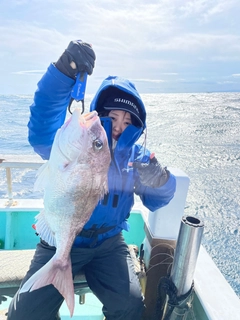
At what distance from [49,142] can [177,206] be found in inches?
50.7

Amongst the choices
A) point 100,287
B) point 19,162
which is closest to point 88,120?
point 100,287

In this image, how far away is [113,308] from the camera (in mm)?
1981

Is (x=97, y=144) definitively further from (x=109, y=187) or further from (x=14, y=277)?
(x=14, y=277)

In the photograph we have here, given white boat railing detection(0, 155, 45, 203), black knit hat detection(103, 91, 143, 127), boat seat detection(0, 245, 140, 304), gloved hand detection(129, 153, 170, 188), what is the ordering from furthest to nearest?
white boat railing detection(0, 155, 45, 203) < black knit hat detection(103, 91, 143, 127) < boat seat detection(0, 245, 140, 304) < gloved hand detection(129, 153, 170, 188)

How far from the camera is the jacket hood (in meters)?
2.34

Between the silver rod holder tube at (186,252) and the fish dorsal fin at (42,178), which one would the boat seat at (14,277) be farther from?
the fish dorsal fin at (42,178)

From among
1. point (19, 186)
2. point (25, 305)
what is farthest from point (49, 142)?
point (19, 186)

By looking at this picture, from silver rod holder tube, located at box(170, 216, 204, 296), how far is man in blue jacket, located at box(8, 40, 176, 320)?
0.31 metres

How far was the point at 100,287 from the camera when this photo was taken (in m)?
2.08

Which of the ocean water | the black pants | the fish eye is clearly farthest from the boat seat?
the ocean water

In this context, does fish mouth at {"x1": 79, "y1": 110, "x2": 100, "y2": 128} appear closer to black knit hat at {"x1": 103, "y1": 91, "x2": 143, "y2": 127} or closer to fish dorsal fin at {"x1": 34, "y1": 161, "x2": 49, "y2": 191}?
fish dorsal fin at {"x1": 34, "y1": 161, "x2": 49, "y2": 191}

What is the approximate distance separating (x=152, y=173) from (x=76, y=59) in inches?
36.8

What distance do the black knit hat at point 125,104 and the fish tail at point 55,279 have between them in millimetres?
1314

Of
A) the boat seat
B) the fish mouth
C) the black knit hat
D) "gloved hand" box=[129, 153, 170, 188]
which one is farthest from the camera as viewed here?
the black knit hat
